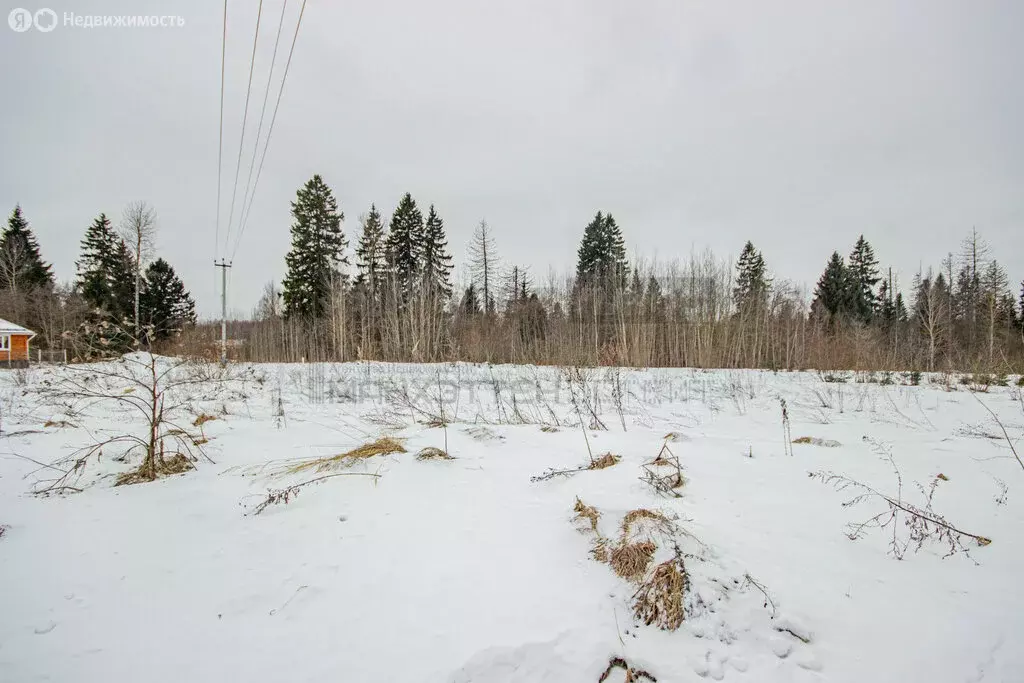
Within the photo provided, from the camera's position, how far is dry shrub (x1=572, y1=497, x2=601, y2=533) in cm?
241

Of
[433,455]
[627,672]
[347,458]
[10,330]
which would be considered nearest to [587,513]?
[627,672]

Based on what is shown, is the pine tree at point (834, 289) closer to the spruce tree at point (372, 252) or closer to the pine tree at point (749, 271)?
the pine tree at point (749, 271)

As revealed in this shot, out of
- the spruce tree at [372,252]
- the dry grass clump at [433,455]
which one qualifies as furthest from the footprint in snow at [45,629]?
the spruce tree at [372,252]

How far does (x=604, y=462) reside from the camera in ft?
11.5

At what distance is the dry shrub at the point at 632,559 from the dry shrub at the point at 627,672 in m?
0.43

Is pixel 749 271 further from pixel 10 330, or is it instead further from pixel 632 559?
pixel 10 330

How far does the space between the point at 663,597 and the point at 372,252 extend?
97.2ft

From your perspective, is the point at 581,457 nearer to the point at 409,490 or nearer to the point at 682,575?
the point at 409,490

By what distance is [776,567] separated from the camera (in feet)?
6.69

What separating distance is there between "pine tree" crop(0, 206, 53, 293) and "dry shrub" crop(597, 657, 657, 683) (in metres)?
39.4

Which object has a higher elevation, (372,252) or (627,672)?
(372,252)

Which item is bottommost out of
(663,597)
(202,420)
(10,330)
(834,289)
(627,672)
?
(627,672)

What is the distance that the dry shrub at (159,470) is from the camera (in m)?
3.27

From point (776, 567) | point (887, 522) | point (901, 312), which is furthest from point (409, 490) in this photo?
point (901, 312)
